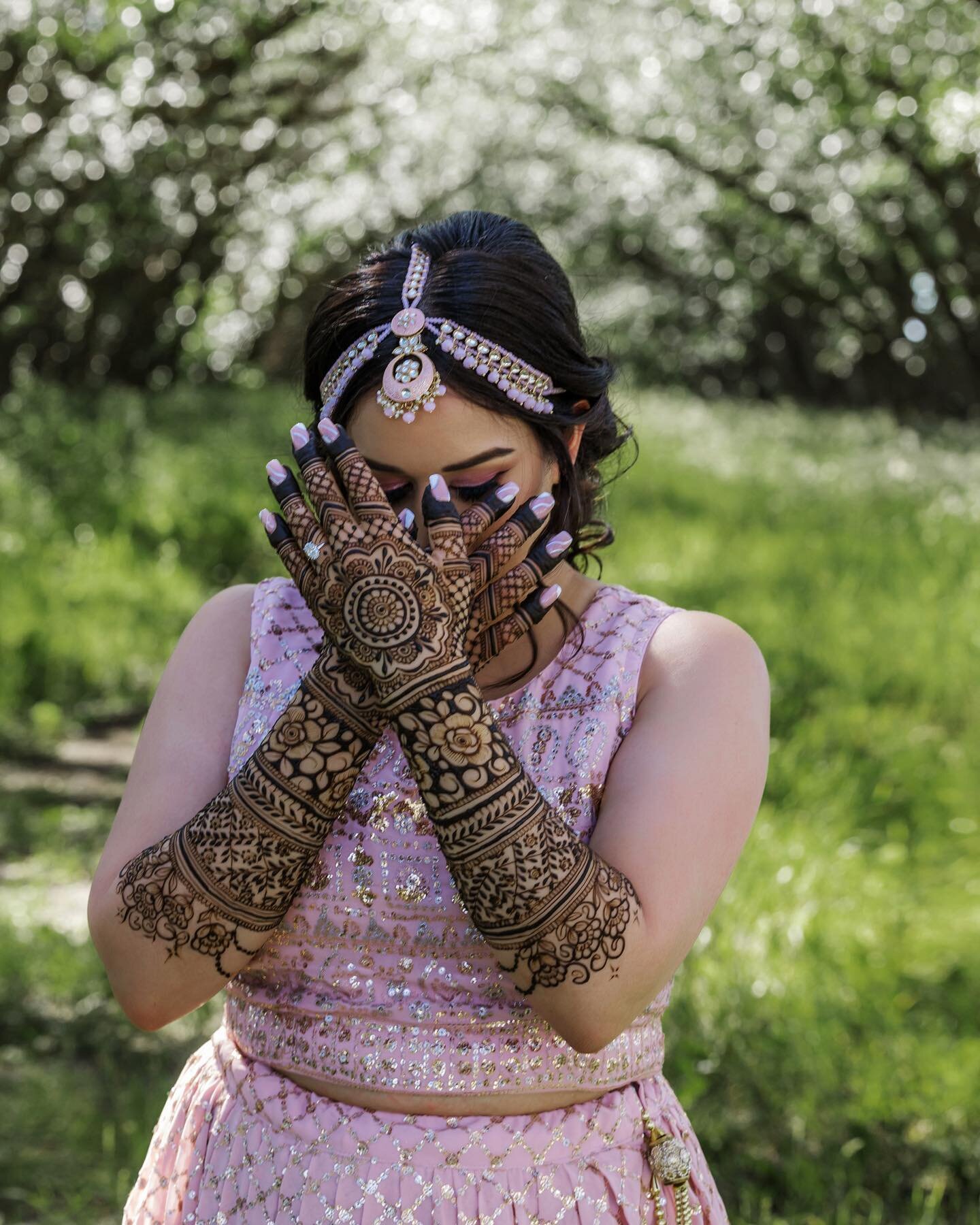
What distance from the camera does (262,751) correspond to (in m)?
1.59

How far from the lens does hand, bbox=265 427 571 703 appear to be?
61.9 inches

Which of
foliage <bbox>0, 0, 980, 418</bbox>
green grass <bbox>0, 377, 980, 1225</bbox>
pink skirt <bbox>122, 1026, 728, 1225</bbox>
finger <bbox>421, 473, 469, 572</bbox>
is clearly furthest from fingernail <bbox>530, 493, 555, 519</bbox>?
foliage <bbox>0, 0, 980, 418</bbox>

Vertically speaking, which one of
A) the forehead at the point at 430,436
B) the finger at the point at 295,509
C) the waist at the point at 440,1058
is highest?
the finger at the point at 295,509

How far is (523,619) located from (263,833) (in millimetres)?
394

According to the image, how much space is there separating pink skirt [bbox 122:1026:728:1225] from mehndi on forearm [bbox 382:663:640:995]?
28 centimetres

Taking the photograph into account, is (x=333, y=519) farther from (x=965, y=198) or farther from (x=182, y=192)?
(x=965, y=198)

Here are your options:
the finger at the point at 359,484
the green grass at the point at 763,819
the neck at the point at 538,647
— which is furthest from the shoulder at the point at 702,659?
the green grass at the point at 763,819

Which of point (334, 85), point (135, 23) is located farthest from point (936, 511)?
point (334, 85)

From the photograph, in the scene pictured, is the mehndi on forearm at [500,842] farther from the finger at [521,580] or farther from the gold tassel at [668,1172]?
the gold tassel at [668,1172]

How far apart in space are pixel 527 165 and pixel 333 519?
19.4 m

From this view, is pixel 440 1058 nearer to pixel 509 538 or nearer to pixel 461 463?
pixel 509 538

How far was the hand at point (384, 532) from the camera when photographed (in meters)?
1.57

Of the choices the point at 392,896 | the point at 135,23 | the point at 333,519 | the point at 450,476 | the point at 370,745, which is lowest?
the point at 135,23

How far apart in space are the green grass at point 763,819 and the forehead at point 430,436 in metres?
0.84
